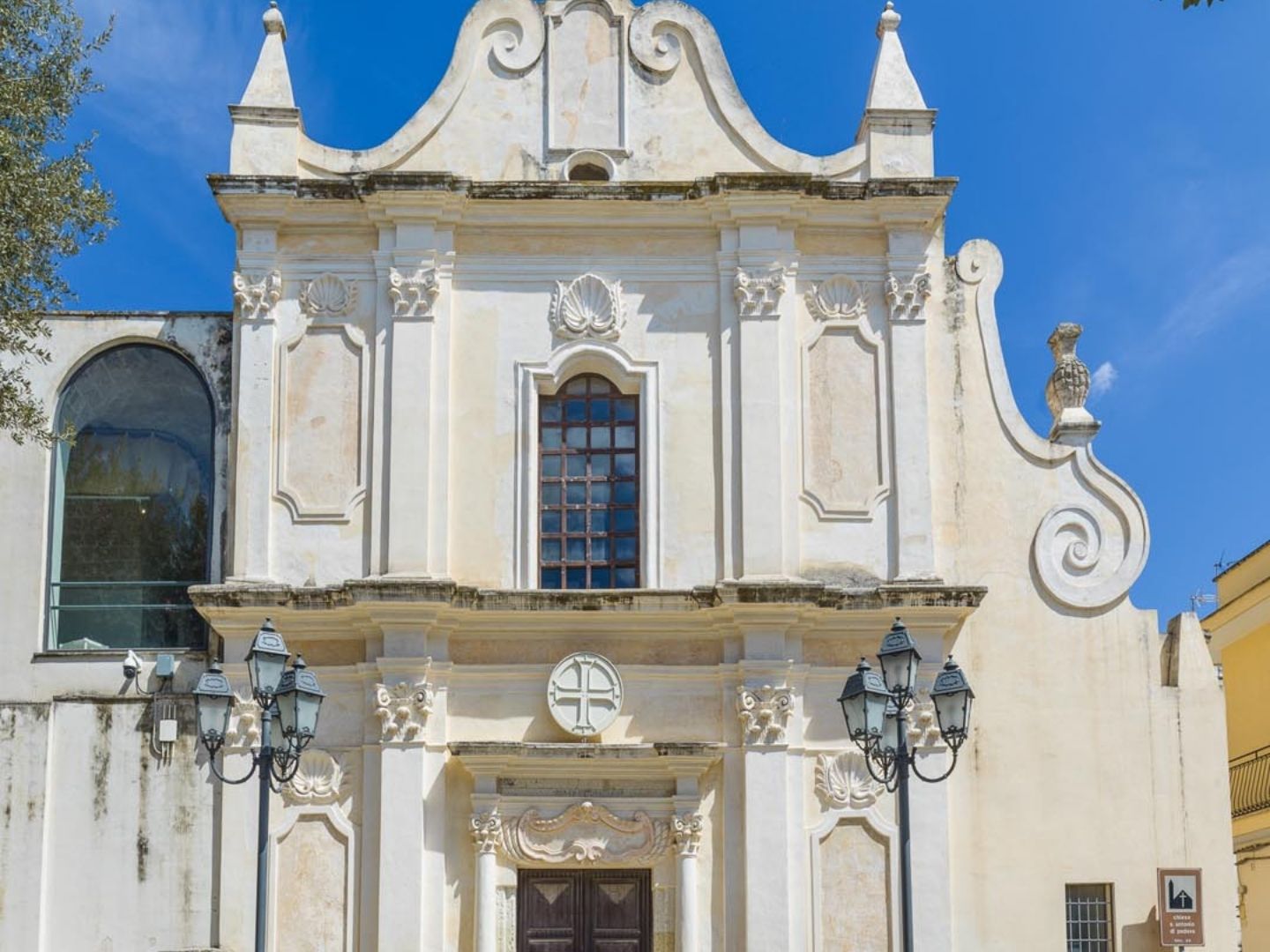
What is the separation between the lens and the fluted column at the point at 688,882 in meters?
17.3

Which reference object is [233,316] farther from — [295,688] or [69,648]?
[295,688]

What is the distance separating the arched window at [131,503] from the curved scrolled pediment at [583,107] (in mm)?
2577

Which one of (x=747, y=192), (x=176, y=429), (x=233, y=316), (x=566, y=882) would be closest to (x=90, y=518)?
(x=176, y=429)

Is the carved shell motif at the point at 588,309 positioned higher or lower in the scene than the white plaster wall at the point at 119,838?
higher

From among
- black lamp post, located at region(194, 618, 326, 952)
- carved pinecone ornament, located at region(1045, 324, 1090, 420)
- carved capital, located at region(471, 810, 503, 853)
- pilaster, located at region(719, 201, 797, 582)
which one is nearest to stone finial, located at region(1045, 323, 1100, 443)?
carved pinecone ornament, located at region(1045, 324, 1090, 420)

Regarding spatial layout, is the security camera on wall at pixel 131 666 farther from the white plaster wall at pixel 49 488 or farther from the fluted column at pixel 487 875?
the fluted column at pixel 487 875

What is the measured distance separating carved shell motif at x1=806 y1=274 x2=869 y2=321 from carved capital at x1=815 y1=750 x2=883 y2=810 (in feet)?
13.7

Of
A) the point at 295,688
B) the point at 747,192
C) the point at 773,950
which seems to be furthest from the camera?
the point at 747,192

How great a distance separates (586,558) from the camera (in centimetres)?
1842

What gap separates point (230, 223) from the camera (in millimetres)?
18656

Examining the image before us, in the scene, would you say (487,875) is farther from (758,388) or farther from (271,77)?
(271,77)

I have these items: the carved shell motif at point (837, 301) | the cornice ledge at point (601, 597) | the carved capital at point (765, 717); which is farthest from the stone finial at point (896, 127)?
the carved capital at point (765, 717)

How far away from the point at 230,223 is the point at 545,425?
3.60 meters

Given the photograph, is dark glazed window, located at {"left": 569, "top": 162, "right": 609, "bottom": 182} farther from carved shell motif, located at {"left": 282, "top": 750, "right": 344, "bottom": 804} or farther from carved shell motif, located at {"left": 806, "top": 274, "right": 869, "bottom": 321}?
carved shell motif, located at {"left": 282, "top": 750, "right": 344, "bottom": 804}
